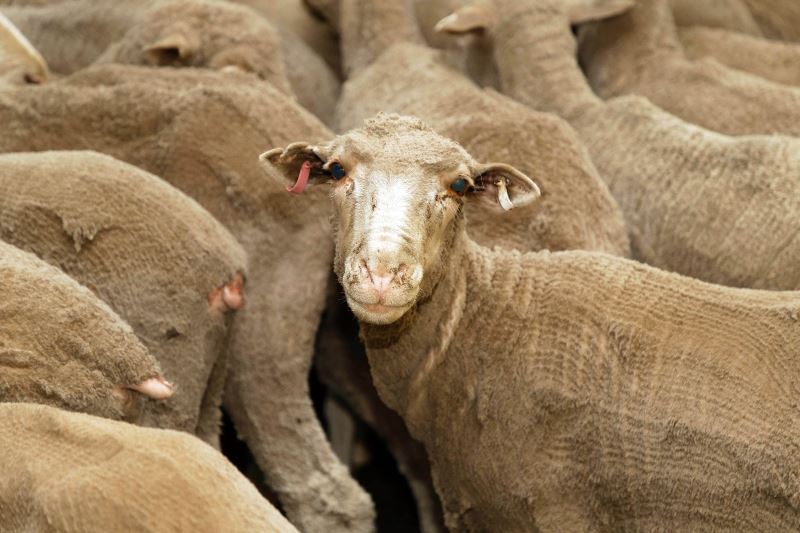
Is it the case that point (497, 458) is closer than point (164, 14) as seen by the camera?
Yes

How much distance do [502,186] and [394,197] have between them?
362mm

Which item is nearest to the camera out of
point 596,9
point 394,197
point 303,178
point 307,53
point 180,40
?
point 394,197

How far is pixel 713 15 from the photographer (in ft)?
18.8

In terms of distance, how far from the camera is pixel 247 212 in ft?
12.9

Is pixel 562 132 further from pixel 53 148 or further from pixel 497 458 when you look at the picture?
pixel 53 148

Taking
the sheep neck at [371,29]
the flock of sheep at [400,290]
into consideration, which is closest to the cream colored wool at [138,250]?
the flock of sheep at [400,290]

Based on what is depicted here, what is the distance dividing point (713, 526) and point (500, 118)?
169 cm

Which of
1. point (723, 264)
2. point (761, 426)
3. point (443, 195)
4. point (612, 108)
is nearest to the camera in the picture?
point (761, 426)

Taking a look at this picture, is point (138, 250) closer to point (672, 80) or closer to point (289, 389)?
point (289, 389)

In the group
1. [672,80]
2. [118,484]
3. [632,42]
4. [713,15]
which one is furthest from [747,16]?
[118,484]

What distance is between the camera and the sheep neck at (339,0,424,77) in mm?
5258

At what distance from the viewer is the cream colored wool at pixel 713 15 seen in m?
5.72

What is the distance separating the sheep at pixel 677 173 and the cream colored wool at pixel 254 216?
1.11m

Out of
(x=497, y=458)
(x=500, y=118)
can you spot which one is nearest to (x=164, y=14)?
(x=500, y=118)
